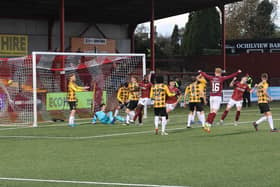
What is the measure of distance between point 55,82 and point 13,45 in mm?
17429

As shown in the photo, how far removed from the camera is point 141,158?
12.4m

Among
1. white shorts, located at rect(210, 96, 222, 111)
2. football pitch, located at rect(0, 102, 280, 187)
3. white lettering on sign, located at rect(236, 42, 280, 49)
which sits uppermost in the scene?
white lettering on sign, located at rect(236, 42, 280, 49)

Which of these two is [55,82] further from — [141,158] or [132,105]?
[141,158]

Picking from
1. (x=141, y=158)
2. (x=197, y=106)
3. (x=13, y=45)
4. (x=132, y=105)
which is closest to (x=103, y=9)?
(x=13, y=45)

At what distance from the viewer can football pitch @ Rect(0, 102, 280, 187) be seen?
382 inches

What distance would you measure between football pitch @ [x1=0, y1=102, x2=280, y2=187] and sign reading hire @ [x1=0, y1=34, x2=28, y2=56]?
24084 millimetres

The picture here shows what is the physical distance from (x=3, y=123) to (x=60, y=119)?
107 inches

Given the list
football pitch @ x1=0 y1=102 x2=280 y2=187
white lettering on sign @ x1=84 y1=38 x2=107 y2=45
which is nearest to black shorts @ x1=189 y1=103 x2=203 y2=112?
football pitch @ x1=0 y1=102 x2=280 y2=187

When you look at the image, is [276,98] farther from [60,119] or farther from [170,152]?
[170,152]

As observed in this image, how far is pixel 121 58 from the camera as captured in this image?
28125mm

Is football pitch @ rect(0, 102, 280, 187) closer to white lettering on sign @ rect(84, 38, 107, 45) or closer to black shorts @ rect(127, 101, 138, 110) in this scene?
black shorts @ rect(127, 101, 138, 110)

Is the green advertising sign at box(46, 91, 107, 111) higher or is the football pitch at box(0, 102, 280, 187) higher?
the green advertising sign at box(46, 91, 107, 111)

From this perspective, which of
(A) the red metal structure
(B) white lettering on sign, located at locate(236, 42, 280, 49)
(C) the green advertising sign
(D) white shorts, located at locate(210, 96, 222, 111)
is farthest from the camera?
(B) white lettering on sign, located at locate(236, 42, 280, 49)

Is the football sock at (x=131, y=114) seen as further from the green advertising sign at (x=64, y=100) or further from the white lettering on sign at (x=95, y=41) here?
the white lettering on sign at (x=95, y=41)
